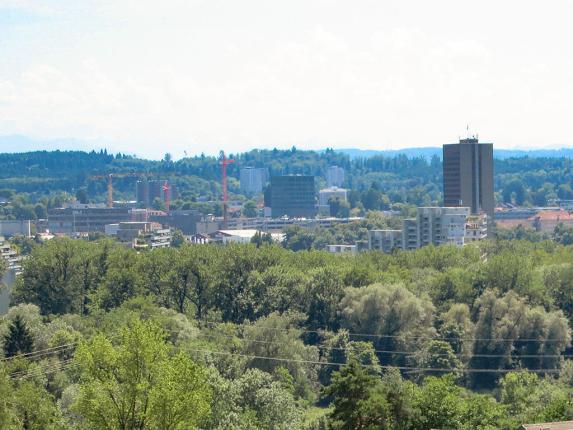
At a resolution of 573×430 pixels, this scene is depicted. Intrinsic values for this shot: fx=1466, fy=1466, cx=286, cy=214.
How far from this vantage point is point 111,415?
116 ft

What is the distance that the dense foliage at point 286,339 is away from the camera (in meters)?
36.8

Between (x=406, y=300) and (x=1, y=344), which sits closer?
(x=1, y=344)

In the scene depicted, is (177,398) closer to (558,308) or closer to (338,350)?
(338,350)

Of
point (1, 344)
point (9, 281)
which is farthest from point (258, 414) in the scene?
point (9, 281)

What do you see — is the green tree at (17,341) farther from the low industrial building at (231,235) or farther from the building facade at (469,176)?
the low industrial building at (231,235)

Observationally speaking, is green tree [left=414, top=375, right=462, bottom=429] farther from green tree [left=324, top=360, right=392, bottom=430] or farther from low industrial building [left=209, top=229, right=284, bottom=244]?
low industrial building [left=209, top=229, right=284, bottom=244]

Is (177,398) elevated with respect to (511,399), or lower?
elevated

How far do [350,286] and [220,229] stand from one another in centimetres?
12869

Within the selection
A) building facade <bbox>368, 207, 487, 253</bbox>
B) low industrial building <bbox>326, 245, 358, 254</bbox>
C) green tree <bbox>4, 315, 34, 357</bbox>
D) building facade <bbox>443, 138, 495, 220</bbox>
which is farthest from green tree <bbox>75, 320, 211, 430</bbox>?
building facade <bbox>443, 138, 495, 220</bbox>

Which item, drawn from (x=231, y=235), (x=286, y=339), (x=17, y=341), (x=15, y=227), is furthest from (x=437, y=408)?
(x=15, y=227)

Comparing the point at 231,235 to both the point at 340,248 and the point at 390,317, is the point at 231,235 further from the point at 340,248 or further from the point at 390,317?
the point at 390,317

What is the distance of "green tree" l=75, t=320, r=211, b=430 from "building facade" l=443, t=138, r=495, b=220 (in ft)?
385

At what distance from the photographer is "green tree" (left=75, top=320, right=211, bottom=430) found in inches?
1363

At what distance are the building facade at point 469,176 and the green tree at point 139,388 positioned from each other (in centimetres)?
11741
